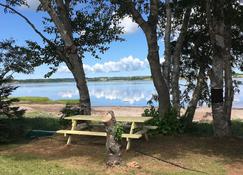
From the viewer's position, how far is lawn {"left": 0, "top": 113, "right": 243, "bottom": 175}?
29.9 ft

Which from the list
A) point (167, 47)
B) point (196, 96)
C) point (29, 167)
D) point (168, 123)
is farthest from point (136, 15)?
point (29, 167)

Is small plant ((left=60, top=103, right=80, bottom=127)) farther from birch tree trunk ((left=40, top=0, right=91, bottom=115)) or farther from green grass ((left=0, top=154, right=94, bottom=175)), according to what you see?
green grass ((left=0, top=154, right=94, bottom=175))

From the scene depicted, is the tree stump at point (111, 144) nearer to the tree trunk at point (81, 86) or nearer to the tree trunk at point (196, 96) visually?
the tree trunk at point (81, 86)

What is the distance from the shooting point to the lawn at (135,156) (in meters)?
9.10

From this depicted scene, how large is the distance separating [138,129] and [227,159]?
2638mm

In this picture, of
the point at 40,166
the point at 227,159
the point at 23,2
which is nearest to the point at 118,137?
the point at 40,166

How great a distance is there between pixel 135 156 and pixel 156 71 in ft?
9.92

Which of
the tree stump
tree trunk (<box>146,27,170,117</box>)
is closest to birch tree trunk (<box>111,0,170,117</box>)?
tree trunk (<box>146,27,170,117</box>)

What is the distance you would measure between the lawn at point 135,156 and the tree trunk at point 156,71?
3.07ft

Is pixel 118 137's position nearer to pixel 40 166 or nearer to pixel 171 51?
pixel 40 166

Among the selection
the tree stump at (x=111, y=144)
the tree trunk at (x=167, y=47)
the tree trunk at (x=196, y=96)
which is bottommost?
the tree stump at (x=111, y=144)

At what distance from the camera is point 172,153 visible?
10391 mm

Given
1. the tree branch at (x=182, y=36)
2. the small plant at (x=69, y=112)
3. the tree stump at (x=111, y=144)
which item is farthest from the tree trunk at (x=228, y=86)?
the small plant at (x=69, y=112)

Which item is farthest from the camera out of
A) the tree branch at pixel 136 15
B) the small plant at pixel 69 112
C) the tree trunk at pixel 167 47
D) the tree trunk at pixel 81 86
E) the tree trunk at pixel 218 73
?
the small plant at pixel 69 112
